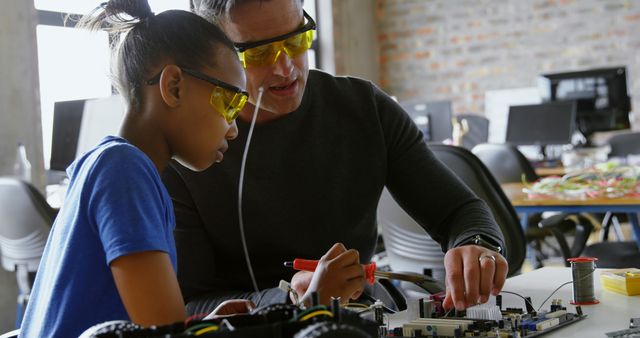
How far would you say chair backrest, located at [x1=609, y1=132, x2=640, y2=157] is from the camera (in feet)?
19.8

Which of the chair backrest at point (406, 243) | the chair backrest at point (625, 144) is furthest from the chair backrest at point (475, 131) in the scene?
the chair backrest at point (406, 243)

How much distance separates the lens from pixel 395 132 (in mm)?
1798

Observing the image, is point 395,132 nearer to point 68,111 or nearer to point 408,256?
point 408,256

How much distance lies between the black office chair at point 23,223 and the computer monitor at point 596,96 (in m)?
4.16

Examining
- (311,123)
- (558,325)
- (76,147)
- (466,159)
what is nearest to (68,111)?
(76,147)

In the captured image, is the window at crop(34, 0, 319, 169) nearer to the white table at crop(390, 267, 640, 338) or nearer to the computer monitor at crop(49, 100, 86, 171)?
the computer monitor at crop(49, 100, 86, 171)

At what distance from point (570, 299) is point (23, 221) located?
2.98 m

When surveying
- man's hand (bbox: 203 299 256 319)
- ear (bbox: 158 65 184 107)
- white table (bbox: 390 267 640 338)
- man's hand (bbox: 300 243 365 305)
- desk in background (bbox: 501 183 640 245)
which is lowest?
desk in background (bbox: 501 183 640 245)

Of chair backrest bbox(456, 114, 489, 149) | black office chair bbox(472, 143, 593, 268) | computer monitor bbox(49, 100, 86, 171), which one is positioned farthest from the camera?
chair backrest bbox(456, 114, 489, 149)

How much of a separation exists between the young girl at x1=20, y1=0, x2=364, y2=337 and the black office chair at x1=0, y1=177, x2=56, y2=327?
2481 millimetres

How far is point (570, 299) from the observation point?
4.33 feet

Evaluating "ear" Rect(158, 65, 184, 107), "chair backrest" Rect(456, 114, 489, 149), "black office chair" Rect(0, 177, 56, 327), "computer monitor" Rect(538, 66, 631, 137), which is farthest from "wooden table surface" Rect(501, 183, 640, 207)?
"chair backrest" Rect(456, 114, 489, 149)

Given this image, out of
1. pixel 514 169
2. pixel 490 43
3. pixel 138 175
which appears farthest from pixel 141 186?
pixel 490 43

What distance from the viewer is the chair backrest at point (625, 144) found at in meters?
6.04
